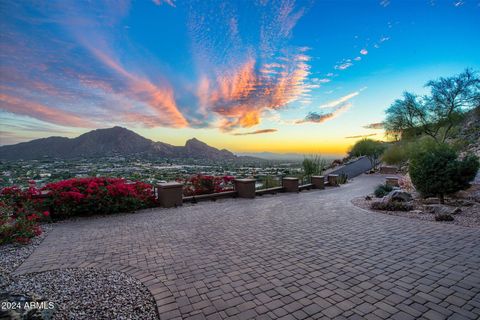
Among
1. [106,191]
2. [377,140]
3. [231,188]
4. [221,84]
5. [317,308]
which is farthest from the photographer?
[377,140]

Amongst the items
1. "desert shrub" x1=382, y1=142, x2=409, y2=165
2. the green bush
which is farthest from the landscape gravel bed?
"desert shrub" x1=382, y1=142, x2=409, y2=165

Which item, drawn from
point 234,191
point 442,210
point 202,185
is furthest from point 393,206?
point 202,185

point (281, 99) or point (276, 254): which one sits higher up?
point (281, 99)

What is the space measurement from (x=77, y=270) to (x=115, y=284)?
0.92m

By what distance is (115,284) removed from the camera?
9.71ft

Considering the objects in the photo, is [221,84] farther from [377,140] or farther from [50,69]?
[377,140]

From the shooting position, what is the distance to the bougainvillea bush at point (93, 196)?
638 cm

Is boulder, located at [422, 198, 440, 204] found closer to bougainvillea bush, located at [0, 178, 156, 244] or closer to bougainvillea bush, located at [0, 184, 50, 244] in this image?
bougainvillea bush, located at [0, 178, 156, 244]

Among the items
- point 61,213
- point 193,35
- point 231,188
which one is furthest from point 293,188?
point 61,213

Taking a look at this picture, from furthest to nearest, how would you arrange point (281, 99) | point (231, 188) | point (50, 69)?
point (281, 99)
point (231, 188)
point (50, 69)

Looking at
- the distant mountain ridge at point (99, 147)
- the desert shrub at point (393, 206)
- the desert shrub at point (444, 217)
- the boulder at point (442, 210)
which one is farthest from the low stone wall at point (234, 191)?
the distant mountain ridge at point (99, 147)

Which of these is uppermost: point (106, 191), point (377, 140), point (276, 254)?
point (377, 140)

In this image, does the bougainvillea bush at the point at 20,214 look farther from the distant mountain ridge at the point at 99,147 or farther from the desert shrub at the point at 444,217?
the desert shrub at the point at 444,217

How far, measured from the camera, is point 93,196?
22.1 ft
